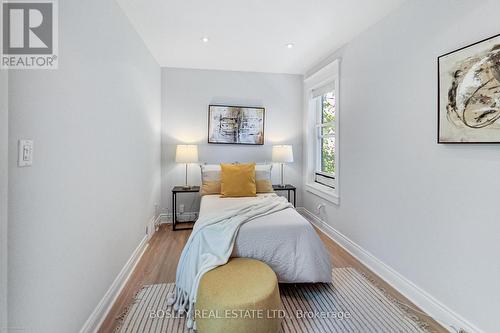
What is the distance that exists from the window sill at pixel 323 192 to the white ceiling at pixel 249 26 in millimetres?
1865

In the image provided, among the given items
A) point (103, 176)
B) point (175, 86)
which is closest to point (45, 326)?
point (103, 176)

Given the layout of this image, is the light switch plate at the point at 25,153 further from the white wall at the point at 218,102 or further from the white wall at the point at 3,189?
the white wall at the point at 218,102

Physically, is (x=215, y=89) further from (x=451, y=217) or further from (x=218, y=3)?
(x=451, y=217)

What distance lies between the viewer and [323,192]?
3.57m

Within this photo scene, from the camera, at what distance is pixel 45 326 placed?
1.22m

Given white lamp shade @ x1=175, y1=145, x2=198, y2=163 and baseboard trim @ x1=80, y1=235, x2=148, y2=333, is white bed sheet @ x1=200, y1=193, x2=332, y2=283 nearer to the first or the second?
baseboard trim @ x1=80, y1=235, x2=148, y2=333

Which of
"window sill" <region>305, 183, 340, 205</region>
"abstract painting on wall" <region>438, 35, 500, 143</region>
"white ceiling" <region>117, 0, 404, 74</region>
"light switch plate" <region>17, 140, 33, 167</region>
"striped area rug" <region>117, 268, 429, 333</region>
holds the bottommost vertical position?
"striped area rug" <region>117, 268, 429, 333</region>

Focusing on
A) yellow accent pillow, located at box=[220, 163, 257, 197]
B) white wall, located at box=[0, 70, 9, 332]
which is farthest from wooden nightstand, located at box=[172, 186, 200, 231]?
white wall, located at box=[0, 70, 9, 332]

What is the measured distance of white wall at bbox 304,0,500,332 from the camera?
1560 mm

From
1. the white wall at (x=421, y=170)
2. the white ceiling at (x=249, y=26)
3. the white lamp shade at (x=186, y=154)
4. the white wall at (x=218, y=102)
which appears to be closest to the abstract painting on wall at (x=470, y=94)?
the white wall at (x=421, y=170)

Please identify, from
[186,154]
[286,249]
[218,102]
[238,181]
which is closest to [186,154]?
[186,154]

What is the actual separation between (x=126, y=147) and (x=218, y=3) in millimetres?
1544

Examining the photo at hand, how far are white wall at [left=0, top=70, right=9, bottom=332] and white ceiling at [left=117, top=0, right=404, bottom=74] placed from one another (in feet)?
5.43

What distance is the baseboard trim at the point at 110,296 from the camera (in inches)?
64.9
